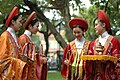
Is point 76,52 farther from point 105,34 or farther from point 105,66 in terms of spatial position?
point 105,66

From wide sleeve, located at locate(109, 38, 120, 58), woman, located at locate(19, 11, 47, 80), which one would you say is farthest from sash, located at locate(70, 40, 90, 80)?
wide sleeve, located at locate(109, 38, 120, 58)

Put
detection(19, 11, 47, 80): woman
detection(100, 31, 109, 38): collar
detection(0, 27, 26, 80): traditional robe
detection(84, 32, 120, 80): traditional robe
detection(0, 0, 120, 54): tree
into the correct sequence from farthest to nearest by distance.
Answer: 1. detection(0, 0, 120, 54): tree
2. detection(19, 11, 47, 80): woman
3. detection(100, 31, 109, 38): collar
4. detection(84, 32, 120, 80): traditional robe
5. detection(0, 27, 26, 80): traditional robe

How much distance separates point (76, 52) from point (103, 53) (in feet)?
2.84

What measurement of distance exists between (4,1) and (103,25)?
33.8ft

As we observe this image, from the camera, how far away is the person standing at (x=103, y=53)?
5.52m

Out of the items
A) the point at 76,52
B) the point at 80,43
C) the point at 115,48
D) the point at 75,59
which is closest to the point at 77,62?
the point at 75,59

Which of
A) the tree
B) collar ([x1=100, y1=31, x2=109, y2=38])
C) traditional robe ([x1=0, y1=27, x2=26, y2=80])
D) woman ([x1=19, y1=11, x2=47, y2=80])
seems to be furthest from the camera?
the tree

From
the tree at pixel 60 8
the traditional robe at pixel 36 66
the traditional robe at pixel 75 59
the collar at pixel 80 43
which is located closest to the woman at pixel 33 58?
the traditional robe at pixel 36 66

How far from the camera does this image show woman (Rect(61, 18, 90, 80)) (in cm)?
617

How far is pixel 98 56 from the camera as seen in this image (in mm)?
5180

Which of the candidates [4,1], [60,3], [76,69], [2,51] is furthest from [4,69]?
[60,3]

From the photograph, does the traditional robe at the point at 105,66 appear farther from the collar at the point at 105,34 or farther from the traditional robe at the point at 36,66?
the traditional robe at the point at 36,66

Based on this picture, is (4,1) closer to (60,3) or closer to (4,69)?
(60,3)

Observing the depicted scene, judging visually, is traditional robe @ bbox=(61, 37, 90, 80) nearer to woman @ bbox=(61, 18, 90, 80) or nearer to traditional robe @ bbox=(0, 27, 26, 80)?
woman @ bbox=(61, 18, 90, 80)
